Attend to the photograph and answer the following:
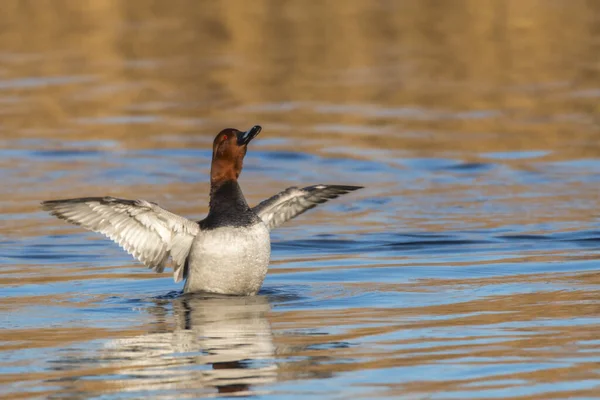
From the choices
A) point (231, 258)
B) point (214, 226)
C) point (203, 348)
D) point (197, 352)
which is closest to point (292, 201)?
point (214, 226)

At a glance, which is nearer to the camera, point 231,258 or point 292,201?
point 231,258

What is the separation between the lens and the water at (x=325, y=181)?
8.62 m

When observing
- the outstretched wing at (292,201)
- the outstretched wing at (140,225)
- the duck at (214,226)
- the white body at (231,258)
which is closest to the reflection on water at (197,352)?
the white body at (231,258)

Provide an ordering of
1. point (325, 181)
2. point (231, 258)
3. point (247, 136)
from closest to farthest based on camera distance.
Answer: point (231, 258) → point (247, 136) → point (325, 181)

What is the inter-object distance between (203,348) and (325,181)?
28.1 ft

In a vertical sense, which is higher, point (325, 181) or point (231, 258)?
point (325, 181)

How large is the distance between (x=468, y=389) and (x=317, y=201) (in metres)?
4.53

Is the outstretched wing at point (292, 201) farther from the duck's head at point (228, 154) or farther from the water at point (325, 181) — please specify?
the water at point (325, 181)

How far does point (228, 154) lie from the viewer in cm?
1156

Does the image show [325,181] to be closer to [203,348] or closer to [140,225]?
[140,225]

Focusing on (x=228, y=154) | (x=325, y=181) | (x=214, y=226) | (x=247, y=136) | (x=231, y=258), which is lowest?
(x=231, y=258)

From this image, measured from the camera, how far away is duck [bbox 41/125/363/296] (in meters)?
11.0

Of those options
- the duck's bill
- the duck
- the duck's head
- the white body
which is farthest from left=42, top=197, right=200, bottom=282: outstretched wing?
the duck's bill

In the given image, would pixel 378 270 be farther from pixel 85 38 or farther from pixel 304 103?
pixel 85 38
